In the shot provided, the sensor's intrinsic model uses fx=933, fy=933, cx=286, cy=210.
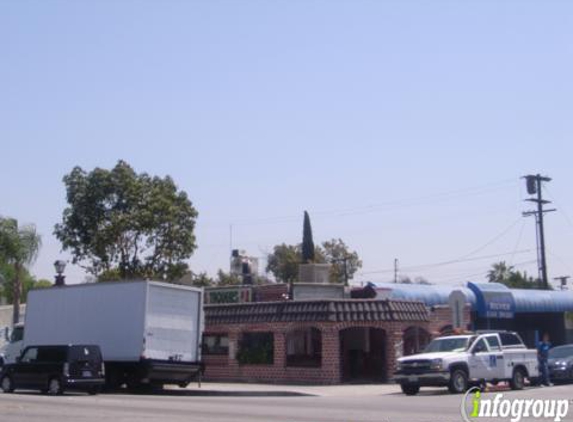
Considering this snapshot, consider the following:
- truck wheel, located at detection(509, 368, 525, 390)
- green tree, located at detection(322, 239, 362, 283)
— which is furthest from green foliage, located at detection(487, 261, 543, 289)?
truck wheel, located at detection(509, 368, 525, 390)

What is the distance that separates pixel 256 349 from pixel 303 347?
1.90 m

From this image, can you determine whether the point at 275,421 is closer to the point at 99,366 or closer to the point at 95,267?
the point at 99,366

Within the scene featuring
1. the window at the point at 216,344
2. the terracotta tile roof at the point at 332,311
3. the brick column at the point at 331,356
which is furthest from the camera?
the window at the point at 216,344

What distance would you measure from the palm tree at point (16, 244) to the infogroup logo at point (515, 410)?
41.5 m

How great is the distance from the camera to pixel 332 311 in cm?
3391

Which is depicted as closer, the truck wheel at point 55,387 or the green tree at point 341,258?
the truck wheel at point 55,387

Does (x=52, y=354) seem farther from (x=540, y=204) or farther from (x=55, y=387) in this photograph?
(x=540, y=204)

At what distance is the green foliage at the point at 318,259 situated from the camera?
78.2 metres

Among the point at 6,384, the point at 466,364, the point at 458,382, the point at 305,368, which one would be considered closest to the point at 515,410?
the point at 458,382

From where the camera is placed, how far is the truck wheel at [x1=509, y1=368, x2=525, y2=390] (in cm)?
2925

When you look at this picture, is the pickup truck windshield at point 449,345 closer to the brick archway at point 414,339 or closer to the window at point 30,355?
the brick archway at point 414,339

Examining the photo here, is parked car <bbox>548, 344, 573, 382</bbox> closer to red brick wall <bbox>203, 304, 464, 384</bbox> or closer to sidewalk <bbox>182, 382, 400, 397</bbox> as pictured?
red brick wall <bbox>203, 304, 464, 384</bbox>

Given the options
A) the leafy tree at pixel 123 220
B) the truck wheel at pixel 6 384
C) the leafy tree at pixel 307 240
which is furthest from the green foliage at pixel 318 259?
the truck wheel at pixel 6 384

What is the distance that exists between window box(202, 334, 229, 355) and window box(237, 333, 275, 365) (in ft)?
3.28
